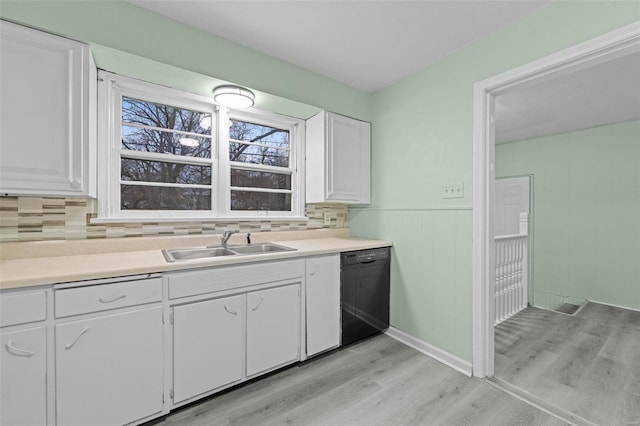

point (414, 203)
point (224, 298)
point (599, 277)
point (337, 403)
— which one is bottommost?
point (337, 403)

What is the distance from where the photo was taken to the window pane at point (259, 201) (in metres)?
2.52

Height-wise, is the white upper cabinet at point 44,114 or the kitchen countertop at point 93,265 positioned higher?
the white upper cabinet at point 44,114

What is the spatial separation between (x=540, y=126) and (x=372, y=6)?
3.48 metres

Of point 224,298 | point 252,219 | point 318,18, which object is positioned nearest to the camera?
point 224,298

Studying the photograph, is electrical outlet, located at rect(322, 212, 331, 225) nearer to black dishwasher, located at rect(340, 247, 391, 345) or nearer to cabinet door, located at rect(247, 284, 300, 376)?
black dishwasher, located at rect(340, 247, 391, 345)

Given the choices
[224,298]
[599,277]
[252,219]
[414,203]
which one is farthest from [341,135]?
[599,277]

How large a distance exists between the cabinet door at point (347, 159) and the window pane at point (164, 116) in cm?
115

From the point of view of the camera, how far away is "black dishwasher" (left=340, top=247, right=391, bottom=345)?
2287 mm

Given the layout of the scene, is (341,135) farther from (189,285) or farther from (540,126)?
(540,126)

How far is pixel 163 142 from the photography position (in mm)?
2188

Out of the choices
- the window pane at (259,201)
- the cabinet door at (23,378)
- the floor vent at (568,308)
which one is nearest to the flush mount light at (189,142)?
the window pane at (259,201)

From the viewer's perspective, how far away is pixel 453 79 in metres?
2.15

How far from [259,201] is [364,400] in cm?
184

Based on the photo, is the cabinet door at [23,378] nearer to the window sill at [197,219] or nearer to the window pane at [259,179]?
the window sill at [197,219]
